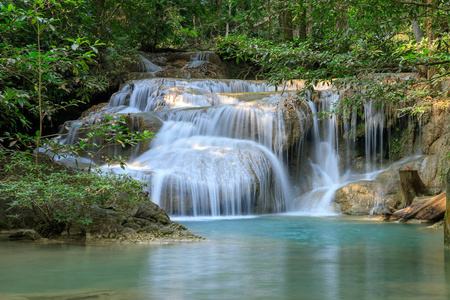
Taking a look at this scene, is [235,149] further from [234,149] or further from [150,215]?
[150,215]

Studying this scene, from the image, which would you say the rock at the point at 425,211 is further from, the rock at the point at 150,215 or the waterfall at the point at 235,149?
the rock at the point at 150,215

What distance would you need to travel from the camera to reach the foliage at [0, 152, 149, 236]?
20.3 ft

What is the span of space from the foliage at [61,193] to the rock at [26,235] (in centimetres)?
26

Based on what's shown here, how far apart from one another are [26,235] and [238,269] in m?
3.60

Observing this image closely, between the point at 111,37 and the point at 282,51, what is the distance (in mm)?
13917

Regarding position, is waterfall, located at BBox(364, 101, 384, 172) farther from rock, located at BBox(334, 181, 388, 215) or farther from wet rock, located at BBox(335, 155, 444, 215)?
rock, located at BBox(334, 181, 388, 215)

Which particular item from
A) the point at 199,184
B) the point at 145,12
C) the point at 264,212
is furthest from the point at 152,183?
the point at 145,12

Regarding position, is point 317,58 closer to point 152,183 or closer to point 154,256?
point 154,256

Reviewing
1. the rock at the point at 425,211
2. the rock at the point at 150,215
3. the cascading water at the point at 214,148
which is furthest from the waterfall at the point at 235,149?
the rock at the point at 150,215

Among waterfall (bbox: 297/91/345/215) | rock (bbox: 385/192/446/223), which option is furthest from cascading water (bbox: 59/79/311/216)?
rock (bbox: 385/192/446/223)

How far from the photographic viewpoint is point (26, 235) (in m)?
6.96

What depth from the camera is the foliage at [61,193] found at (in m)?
6.18

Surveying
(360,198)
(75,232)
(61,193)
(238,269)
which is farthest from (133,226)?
(360,198)

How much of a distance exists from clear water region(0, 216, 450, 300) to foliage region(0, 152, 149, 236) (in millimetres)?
567
